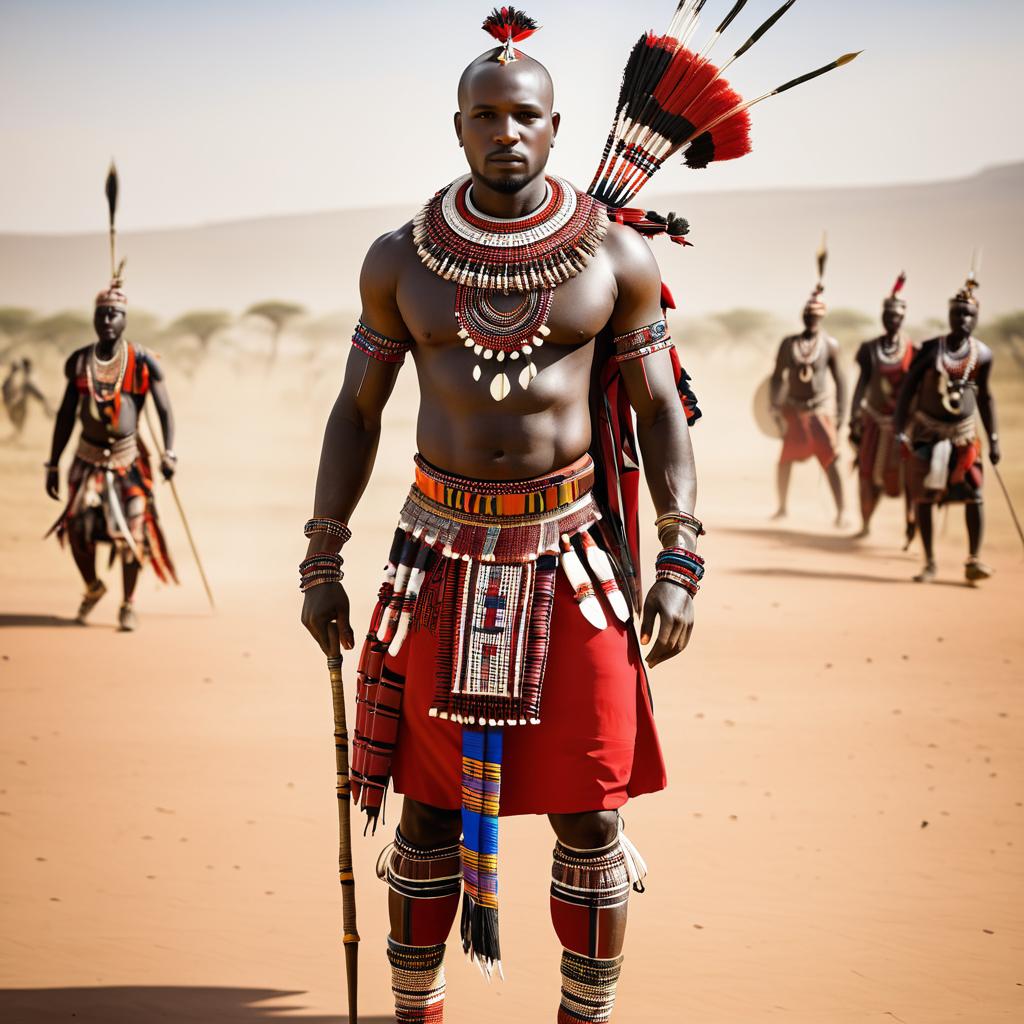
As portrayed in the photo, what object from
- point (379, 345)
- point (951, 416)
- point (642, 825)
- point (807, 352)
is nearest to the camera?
point (379, 345)

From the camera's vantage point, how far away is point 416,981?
3324 millimetres

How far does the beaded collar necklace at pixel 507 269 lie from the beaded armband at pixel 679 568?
0.51 metres

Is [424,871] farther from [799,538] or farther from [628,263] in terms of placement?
[799,538]

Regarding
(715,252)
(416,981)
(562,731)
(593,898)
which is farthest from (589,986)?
(715,252)

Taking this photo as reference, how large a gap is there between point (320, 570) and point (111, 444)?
5918mm

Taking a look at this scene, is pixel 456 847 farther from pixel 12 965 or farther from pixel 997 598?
pixel 997 598

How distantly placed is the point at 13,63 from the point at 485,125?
157 ft

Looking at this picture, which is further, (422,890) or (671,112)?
(671,112)

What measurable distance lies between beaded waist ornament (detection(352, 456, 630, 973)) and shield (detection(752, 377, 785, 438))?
12.4m

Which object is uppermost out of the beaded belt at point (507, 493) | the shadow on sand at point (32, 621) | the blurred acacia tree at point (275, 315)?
the blurred acacia tree at point (275, 315)

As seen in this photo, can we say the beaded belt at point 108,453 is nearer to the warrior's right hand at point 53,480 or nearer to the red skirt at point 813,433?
the warrior's right hand at point 53,480

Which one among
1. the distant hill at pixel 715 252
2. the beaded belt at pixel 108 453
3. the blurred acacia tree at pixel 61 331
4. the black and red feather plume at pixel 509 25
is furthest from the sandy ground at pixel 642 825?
the distant hill at pixel 715 252

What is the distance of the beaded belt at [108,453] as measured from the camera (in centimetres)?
881

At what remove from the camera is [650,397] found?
3.26 meters
